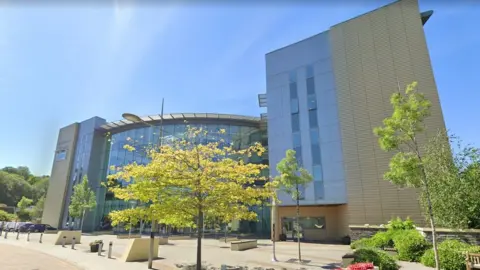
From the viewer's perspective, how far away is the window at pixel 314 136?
2877 cm

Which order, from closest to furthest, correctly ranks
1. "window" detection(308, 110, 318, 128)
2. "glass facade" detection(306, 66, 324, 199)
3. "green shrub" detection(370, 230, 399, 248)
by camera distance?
"green shrub" detection(370, 230, 399, 248)
"glass facade" detection(306, 66, 324, 199)
"window" detection(308, 110, 318, 128)

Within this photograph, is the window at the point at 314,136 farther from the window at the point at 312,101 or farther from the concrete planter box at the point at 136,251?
the concrete planter box at the point at 136,251

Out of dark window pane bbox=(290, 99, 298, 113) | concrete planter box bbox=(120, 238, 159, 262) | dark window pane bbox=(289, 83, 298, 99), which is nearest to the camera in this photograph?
concrete planter box bbox=(120, 238, 159, 262)

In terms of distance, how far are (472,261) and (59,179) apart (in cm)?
5889

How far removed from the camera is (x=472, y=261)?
954 centimetres

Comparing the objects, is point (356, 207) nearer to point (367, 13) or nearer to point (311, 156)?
point (311, 156)

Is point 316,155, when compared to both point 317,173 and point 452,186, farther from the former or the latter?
point 452,186

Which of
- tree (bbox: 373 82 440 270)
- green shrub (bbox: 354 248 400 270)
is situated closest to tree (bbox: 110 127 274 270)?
green shrub (bbox: 354 248 400 270)

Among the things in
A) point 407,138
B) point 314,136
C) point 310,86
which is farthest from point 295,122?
point 407,138

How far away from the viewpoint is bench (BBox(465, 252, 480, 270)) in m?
9.35

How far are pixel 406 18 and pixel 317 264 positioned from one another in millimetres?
24048

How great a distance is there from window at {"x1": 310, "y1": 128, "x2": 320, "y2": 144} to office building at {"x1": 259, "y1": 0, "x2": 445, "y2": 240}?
10 centimetres

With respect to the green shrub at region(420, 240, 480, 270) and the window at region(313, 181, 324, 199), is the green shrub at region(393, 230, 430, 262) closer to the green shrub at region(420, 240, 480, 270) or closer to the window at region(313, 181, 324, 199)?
the green shrub at region(420, 240, 480, 270)

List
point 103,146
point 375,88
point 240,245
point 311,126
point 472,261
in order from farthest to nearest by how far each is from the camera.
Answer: point 103,146 < point 311,126 < point 375,88 < point 240,245 < point 472,261
